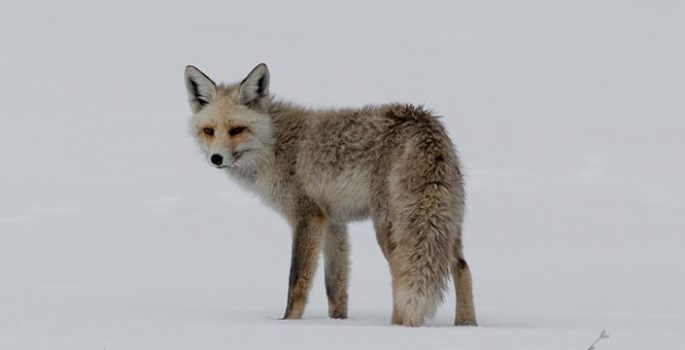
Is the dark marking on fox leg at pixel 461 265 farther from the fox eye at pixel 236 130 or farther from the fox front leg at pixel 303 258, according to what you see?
the fox eye at pixel 236 130

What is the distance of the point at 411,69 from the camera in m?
27.0

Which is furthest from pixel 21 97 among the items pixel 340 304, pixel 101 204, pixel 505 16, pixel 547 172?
pixel 505 16

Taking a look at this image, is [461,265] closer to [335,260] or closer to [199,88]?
[335,260]

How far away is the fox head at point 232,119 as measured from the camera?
8.20 m

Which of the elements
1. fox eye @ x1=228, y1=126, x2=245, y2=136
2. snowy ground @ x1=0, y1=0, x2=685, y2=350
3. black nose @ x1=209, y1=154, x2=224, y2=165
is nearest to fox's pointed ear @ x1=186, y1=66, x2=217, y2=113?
fox eye @ x1=228, y1=126, x2=245, y2=136

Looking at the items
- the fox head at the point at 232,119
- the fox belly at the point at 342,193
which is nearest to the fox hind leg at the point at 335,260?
the fox belly at the point at 342,193

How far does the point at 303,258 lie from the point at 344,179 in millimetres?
671

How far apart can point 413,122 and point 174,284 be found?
3.27 metres

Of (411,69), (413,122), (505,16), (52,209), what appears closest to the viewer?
(413,122)

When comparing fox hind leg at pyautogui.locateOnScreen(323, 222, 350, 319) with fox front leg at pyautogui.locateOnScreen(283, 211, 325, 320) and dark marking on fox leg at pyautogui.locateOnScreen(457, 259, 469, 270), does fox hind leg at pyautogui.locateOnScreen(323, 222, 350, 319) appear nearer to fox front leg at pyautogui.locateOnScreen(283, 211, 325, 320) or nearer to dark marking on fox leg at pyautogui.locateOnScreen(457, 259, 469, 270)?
fox front leg at pyautogui.locateOnScreen(283, 211, 325, 320)

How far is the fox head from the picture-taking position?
8.20 meters

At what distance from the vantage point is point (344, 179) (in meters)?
7.89

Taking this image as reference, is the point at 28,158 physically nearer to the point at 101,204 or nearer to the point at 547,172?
the point at 101,204

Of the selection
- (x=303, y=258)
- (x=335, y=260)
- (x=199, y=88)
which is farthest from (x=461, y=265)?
(x=199, y=88)
